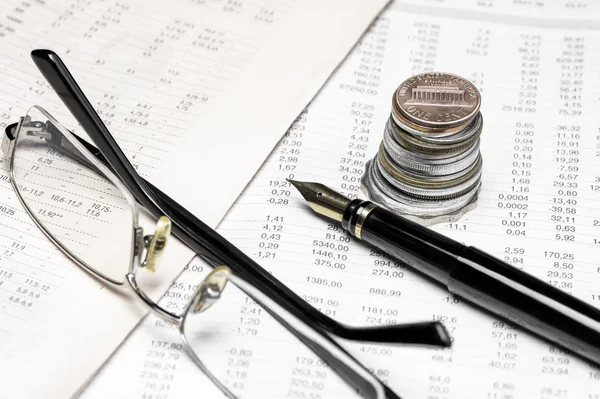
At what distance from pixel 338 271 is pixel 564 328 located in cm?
17

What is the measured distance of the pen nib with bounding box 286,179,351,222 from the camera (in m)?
0.59

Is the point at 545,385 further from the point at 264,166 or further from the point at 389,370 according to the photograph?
the point at 264,166

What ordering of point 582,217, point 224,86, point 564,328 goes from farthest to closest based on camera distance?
1. point 224,86
2. point 582,217
3. point 564,328

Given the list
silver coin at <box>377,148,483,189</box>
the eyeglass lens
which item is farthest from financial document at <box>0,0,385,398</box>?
silver coin at <box>377,148,483,189</box>

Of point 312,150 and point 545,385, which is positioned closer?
point 545,385

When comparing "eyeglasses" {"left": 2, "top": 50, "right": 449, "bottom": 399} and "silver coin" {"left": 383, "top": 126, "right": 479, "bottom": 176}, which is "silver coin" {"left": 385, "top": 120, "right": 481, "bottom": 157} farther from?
"eyeglasses" {"left": 2, "top": 50, "right": 449, "bottom": 399}

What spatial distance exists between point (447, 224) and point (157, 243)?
0.24m

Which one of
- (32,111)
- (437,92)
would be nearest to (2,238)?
(32,111)

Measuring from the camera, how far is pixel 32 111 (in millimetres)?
651

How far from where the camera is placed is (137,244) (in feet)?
1.78

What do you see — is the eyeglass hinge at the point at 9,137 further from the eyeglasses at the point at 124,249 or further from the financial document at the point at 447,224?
the financial document at the point at 447,224

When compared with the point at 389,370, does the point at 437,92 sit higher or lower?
higher

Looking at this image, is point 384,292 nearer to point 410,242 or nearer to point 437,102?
point 410,242

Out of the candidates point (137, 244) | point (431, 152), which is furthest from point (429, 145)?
point (137, 244)
